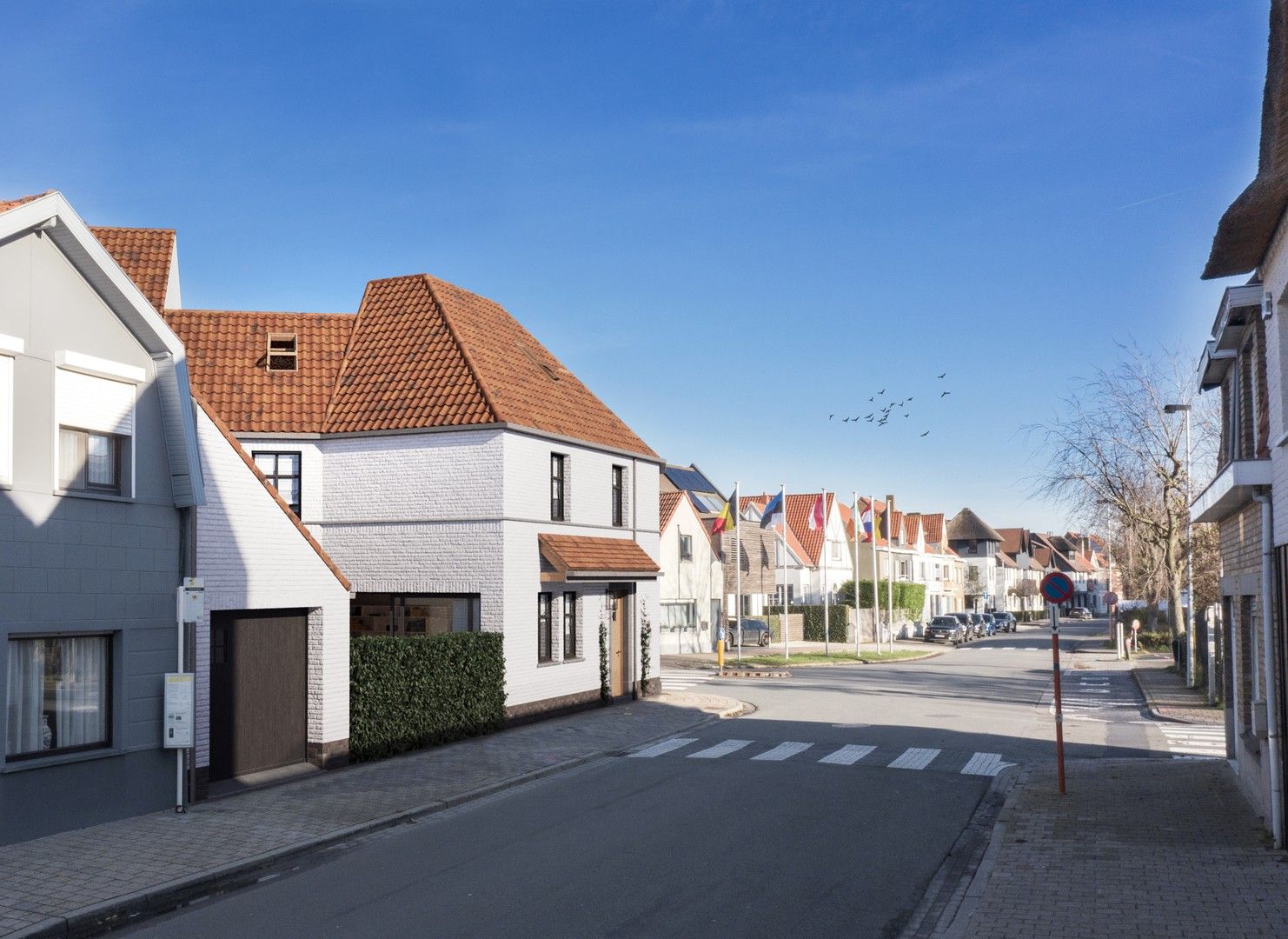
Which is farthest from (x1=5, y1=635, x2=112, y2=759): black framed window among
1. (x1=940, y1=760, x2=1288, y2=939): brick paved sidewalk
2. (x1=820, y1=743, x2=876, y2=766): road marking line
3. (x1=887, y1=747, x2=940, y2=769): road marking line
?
(x1=887, y1=747, x2=940, y2=769): road marking line

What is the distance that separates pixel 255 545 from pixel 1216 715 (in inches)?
802

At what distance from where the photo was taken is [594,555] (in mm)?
23750

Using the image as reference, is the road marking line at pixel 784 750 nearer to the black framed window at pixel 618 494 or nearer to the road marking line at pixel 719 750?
the road marking line at pixel 719 750

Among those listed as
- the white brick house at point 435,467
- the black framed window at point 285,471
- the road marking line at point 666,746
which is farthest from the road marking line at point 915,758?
the black framed window at point 285,471

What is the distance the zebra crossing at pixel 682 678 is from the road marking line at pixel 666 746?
8.79 metres

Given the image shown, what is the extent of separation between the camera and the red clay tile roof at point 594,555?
73.6 ft

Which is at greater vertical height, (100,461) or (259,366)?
(259,366)

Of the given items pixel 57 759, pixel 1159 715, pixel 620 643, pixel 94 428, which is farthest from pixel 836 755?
pixel 94 428

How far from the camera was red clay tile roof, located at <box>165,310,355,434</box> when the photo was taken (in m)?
22.7

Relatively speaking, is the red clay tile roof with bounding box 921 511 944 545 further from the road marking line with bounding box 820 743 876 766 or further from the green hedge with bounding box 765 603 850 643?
the road marking line with bounding box 820 743 876 766

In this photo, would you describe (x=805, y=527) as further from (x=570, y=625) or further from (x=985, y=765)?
(x=985, y=765)

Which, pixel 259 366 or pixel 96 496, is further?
pixel 259 366

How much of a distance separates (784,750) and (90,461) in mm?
11433

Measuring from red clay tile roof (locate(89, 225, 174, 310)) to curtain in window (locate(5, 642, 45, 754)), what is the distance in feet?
34.3
